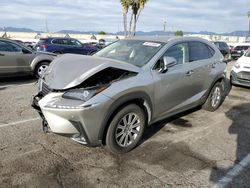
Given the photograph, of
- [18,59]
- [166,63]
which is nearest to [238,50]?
[18,59]

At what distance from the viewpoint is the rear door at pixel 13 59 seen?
9.02 meters

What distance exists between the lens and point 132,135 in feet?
13.8

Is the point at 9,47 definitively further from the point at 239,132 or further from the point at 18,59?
the point at 239,132

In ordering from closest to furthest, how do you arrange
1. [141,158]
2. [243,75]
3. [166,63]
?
[141,158], [166,63], [243,75]

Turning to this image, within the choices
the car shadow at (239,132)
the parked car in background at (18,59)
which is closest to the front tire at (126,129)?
the car shadow at (239,132)

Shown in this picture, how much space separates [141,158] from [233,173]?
1238 millimetres

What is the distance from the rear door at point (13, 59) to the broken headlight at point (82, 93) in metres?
6.29

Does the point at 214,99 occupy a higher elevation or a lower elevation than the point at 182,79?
lower

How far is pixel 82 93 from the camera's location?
11.7 ft

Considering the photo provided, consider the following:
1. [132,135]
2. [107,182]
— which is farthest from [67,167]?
[132,135]

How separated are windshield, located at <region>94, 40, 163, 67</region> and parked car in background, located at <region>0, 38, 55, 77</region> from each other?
4.52 metres

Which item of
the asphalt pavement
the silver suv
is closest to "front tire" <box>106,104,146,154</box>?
the silver suv

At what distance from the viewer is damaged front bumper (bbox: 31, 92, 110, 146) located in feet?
11.4

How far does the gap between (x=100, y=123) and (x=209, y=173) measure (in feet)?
5.13
